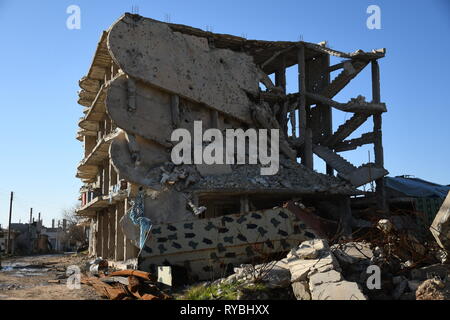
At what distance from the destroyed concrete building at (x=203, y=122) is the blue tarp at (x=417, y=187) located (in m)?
3.34

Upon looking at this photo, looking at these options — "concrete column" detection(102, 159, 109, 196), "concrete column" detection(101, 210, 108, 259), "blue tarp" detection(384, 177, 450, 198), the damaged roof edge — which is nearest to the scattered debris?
"concrete column" detection(102, 159, 109, 196)

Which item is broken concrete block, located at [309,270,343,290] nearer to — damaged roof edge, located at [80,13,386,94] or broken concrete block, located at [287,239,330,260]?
broken concrete block, located at [287,239,330,260]

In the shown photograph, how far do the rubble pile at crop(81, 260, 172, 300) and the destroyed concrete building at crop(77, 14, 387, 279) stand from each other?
5.56ft

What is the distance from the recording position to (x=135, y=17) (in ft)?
73.5

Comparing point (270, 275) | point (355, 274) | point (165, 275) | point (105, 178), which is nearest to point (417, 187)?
point (105, 178)

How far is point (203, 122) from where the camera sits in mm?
24438

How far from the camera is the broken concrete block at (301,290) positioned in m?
8.30

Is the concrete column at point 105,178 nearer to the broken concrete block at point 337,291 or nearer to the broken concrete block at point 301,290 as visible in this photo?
the broken concrete block at point 301,290

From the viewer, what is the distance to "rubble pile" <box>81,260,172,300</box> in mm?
10164

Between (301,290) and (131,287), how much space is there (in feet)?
13.3

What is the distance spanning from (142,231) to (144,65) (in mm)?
7752
